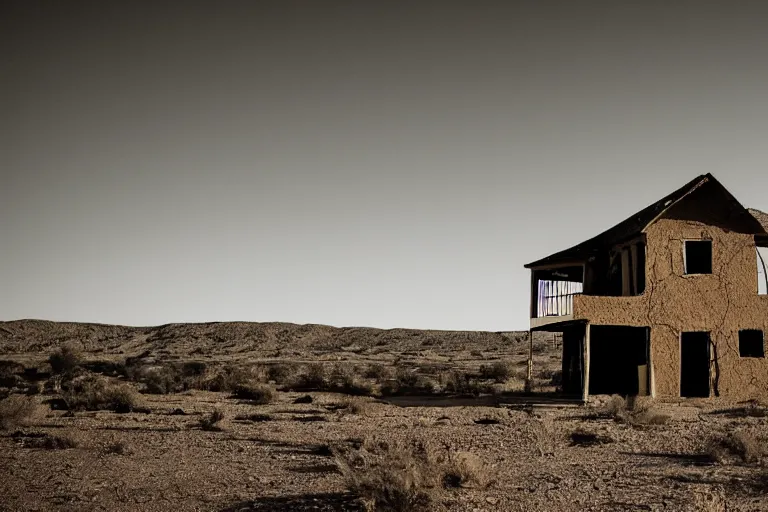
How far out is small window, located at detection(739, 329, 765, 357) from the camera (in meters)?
24.7

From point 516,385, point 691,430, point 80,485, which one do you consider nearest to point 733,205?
point 691,430

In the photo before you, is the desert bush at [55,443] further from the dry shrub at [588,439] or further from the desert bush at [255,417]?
the dry shrub at [588,439]

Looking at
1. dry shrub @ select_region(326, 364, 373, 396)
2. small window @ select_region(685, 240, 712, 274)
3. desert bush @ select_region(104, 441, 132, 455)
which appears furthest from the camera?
dry shrub @ select_region(326, 364, 373, 396)

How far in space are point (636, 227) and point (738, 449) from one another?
11.8m

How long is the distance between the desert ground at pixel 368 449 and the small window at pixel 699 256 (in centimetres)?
472

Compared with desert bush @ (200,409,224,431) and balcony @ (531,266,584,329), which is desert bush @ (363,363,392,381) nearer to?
balcony @ (531,266,584,329)

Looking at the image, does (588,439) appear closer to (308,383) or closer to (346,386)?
(346,386)

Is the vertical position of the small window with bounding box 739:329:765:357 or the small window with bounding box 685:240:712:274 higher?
the small window with bounding box 685:240:712:274

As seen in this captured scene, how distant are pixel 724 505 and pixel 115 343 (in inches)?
2829

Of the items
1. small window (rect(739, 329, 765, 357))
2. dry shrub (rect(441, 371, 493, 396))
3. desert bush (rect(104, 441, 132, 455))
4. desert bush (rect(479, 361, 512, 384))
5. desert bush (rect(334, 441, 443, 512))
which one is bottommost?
desert bush (rect(104, 441, 132, 455))

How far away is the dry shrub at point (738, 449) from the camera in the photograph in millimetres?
12531

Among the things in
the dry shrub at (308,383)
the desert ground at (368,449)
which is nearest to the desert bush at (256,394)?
the desert ground at (368,449)

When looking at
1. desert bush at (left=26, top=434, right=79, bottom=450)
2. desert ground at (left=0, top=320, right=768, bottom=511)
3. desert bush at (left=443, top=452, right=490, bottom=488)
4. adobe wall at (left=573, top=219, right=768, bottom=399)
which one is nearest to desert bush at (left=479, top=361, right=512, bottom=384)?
desert ground at (left=0, top=320, right=768, bottom=511)

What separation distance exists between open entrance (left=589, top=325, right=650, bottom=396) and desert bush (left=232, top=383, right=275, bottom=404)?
10.6 meters
